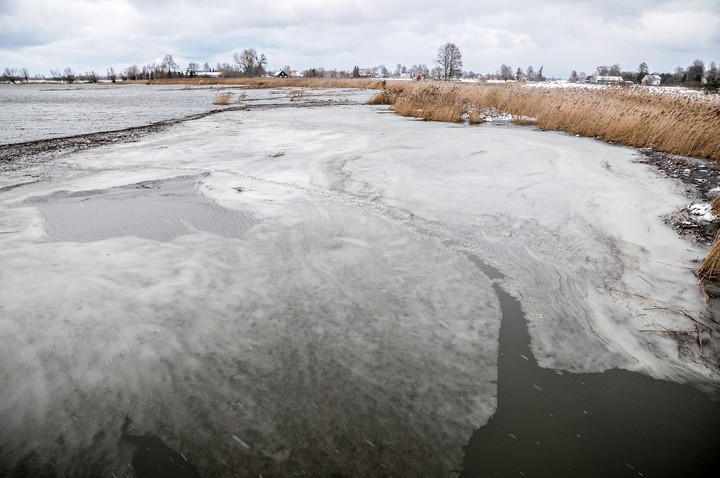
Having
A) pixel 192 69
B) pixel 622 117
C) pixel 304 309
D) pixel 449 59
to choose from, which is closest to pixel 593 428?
pixel 304 309

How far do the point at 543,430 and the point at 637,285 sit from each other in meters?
1.83

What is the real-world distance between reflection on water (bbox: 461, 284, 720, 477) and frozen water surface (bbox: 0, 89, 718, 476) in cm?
9

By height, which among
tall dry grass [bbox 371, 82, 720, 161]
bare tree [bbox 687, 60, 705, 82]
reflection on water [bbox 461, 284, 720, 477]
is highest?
bare tree [bbox 687, 60, 705, 82]

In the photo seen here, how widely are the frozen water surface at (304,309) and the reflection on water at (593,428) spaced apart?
0.30 ft

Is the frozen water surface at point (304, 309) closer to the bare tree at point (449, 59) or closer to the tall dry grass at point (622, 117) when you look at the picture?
the tall dry grass at point (622, 117)

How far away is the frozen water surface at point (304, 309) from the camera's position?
1600 millimetres

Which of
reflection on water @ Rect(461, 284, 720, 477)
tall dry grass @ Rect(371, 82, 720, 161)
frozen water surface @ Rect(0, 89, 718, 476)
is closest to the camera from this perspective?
reflection on water @ Rect(461, 284, 720, 477)

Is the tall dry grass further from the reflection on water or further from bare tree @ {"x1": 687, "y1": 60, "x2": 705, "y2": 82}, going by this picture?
bare tree @ {"x1": 687, "y1": 60, "x2": 705, "y2": 82}

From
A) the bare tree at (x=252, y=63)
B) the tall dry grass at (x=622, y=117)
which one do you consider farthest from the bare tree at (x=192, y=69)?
the tall dry grass at (x=622, y=117)

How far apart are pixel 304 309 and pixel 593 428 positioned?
1.73 meters

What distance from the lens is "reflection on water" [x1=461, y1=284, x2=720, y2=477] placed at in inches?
58.6

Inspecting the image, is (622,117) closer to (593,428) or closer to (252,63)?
(593,428)

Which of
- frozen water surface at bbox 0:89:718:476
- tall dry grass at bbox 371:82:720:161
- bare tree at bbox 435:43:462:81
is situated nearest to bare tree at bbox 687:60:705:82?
bare tree at bbox 435:43:462:81

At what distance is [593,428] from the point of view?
5.41 ft
